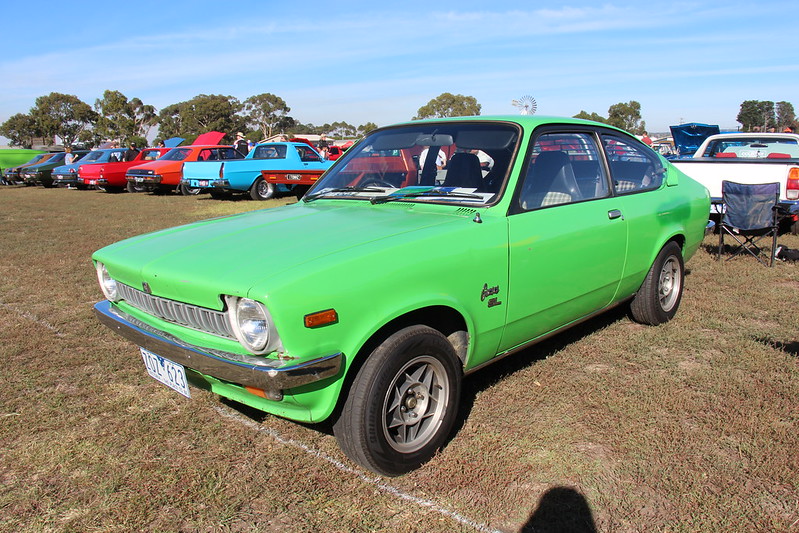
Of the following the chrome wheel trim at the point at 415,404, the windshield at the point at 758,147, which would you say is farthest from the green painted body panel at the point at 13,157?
the chrome wheel trim at the point at 415,404

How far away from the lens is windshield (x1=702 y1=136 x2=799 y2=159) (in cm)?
938

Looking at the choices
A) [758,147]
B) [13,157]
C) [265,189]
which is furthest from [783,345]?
[13,157]

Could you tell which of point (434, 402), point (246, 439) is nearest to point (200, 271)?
point (246, 439)

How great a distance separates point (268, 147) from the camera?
1598cm

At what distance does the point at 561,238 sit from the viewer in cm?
331

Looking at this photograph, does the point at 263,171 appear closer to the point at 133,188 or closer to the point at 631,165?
the point at 133,188

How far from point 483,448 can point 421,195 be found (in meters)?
1.45

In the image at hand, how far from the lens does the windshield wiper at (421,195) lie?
325 centimetres

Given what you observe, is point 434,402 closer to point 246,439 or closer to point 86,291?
point 246,439

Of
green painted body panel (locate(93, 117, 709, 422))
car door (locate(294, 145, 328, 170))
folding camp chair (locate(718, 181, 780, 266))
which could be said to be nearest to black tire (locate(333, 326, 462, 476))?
green painted body panel (locate(93, 117, 709, 422))

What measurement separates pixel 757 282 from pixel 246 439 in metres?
5.28

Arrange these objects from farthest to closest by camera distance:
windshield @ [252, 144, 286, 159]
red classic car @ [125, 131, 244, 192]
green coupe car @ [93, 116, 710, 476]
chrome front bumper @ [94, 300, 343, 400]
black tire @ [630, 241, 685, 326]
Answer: red classic car @ [125, 131, 244, 192], windshield @ [252, 144, 286, 159], black tire @ [630, 241, 685, 326], green coupe car @ [93, 116, 710, 476], chrome front bumper @ [94, 300, 343, 400]

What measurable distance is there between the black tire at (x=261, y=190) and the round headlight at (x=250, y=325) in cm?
1381

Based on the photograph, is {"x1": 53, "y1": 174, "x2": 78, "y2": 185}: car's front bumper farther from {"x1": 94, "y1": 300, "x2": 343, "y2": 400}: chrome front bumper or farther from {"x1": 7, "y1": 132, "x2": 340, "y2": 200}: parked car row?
{"x1": 94, "y1": 300, "x2": 343, "y2": 400}: chrome front bumper
